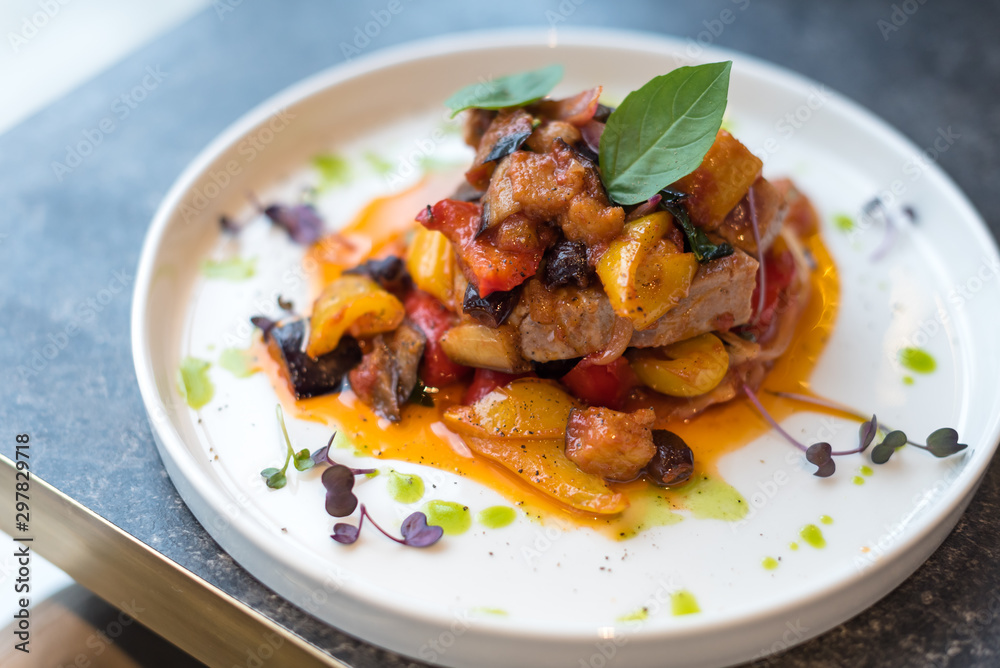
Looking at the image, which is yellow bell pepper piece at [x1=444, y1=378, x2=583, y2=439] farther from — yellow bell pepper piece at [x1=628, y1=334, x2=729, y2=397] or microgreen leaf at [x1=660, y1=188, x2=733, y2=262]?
microgreen leaf at [x1=660, y1=188, x2=733, y2=262]

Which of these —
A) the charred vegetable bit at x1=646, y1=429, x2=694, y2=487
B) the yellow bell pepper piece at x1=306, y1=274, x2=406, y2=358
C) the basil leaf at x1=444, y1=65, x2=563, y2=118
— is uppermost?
the basil leaf at x1=444, y1=65, x2=563, y2=118

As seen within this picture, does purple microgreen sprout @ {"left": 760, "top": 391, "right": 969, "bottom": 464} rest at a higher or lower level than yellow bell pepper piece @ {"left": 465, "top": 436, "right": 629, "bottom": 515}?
lower

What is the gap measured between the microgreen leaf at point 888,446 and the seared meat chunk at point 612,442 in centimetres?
91

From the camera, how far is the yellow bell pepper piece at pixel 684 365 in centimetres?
328

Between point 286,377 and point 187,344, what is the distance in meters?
0.55

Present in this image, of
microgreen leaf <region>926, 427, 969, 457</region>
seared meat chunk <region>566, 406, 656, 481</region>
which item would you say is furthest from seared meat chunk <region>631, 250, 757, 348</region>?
microgreen leaf <region>926, 427, 969, 457</region>

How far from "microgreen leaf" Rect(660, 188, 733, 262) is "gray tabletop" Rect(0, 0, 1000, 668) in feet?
4.69

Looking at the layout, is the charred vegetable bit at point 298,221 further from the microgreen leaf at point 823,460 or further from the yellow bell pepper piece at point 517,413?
the microgreen leaf at point 823,460

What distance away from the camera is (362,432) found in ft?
11.0

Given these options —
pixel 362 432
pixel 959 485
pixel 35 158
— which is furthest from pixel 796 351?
pixel 35 158

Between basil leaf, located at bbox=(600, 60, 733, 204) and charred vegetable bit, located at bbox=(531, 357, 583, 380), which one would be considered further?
charred vegetable bit, located at bbox=(531, 357, 583, 380)

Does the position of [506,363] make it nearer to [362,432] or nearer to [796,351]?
[362,432]

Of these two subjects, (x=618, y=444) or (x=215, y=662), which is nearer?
(x=215, y=662)

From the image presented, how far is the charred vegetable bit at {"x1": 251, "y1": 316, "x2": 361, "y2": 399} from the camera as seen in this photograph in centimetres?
347
